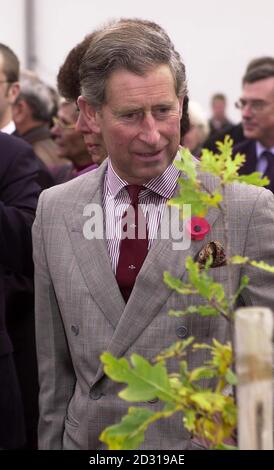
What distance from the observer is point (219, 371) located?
1.70 meters

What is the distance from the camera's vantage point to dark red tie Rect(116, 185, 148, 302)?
2.86 metres

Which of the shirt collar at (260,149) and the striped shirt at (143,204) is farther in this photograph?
the shirt collar at (260,149)

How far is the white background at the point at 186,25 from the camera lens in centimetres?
1543

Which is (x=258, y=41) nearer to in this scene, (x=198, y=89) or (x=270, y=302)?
(x=198, y=89)

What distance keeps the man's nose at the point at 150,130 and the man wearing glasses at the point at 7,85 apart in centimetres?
205

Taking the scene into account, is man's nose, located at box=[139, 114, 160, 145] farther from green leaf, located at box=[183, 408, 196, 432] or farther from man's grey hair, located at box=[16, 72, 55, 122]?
man's grey hair, located at box=[16, 72, 55, 122]

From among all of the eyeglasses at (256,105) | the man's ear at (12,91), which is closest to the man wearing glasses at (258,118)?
the eyeglasses at (256,105)

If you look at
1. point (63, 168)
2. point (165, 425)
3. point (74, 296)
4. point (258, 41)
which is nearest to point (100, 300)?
point (74, 296)

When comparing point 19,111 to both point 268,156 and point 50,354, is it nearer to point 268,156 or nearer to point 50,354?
point 268,156

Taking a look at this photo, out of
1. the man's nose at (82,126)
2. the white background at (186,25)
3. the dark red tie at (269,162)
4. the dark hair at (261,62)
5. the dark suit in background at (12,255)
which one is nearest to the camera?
the man's nose at (82,126)

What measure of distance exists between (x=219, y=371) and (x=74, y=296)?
1222 mm

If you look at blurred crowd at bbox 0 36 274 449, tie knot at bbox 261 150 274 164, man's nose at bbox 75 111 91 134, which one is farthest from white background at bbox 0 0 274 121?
man's nose at bbox 75 111 91 134

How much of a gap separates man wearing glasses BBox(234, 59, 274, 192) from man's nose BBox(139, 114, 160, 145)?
3.22 meters

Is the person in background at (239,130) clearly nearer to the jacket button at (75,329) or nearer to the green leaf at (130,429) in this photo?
the jacket button at (75,329)
